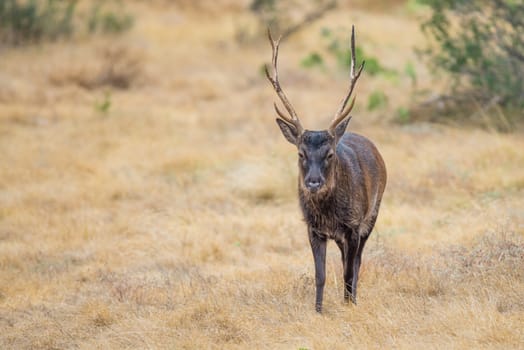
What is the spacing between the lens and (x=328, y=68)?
18.8 meters

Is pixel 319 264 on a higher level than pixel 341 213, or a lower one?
lower

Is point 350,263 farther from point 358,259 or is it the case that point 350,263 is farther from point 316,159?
point 316,159

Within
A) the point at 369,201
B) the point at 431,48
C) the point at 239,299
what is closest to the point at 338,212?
the point at 369,201

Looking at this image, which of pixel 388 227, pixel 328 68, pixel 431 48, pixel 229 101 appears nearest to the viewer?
pixel 388 227

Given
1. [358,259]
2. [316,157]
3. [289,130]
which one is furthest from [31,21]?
[316,157]

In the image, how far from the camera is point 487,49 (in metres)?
13.1

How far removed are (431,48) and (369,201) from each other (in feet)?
23.9

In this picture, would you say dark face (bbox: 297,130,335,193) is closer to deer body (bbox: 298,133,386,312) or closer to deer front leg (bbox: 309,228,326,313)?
deer body (bbox: 298,133,386,312)

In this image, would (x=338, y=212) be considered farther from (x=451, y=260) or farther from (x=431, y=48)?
(x=431, y=48)

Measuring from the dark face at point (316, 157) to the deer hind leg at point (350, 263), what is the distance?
59cm

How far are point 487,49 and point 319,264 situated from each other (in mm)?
7577

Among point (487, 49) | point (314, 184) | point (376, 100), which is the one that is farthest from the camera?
point (376, 100)

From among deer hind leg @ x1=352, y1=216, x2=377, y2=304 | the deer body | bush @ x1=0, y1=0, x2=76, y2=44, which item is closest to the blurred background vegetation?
bush @ x1=0, y1=0, x2=76, y2=44

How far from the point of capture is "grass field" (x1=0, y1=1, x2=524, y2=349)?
21.0ft
